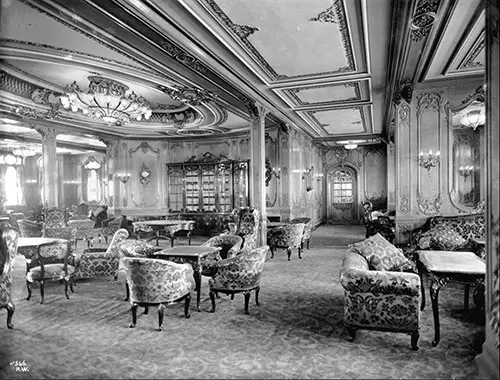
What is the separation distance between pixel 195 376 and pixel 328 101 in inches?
261

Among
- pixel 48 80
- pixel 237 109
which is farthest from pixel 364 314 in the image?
pixel 48 80

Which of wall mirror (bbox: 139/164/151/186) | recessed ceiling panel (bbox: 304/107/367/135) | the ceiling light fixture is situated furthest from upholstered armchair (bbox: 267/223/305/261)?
the ceiling light fixture

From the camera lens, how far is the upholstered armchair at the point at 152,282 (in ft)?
12.4

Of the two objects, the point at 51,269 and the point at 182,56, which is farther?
the point at 51,269

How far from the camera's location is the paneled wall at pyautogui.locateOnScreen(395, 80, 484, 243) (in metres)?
6.47

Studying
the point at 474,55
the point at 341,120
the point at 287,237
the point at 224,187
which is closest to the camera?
the point at 474,55

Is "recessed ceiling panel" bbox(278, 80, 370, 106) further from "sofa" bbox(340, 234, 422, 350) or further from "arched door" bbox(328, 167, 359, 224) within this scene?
"arched door" bbox(328, 167, 359, 224)

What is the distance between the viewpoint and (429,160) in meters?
6.56

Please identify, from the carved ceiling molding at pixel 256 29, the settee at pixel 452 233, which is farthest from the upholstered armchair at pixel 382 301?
the carved ceiling molding at pixel 256 29

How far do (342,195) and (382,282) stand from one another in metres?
12.8

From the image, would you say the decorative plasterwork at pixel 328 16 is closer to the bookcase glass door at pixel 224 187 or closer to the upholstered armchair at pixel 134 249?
the upholstered armchair at pixel 134 249

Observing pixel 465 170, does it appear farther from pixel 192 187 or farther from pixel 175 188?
pixel 175 188

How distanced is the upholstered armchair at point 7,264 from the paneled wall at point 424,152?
612 cm

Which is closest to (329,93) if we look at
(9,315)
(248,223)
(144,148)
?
(248,223)
